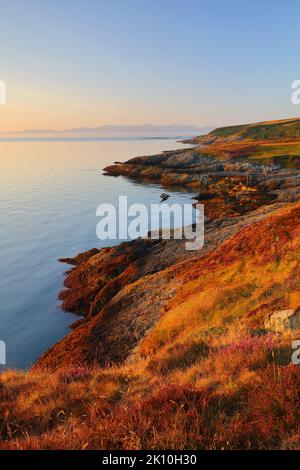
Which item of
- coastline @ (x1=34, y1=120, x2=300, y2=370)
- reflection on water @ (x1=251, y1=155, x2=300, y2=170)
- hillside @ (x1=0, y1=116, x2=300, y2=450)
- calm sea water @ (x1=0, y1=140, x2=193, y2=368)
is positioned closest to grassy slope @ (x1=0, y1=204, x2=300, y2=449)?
hillside @ (x1=0, y1=116, x2=300, y2=450)

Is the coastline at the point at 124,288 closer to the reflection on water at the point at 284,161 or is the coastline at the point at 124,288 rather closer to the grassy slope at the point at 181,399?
the grassy slope at the point at 181,399

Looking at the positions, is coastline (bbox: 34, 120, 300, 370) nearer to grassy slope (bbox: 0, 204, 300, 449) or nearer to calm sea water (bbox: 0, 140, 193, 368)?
calm sea water (bbox: 0, 140, 193, 368)

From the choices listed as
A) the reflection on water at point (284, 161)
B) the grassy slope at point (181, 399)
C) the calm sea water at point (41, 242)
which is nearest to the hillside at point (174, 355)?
the grassy slope at point (181, 399)

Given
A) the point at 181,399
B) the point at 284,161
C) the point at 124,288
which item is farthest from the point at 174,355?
the point at 284,161

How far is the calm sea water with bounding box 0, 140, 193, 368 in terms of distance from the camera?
82.5 feet

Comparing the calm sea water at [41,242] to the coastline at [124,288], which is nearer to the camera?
the coastline at [124,288]

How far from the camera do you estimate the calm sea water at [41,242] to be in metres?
25.2

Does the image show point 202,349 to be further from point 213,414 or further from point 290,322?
point 213,414

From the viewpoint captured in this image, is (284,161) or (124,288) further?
(284,161)

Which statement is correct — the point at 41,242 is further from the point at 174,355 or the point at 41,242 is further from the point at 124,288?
the point at 174,355

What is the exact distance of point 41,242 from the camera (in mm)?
44688

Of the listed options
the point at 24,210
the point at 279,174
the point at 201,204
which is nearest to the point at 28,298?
the point at 24,210

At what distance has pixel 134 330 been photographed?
19656 millimetres
